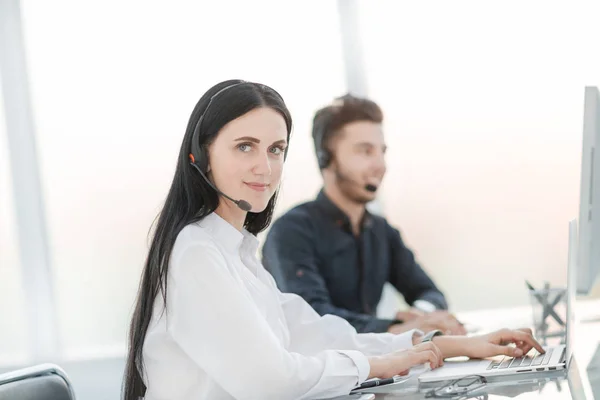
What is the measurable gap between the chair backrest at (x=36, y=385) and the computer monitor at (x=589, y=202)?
3.33ft

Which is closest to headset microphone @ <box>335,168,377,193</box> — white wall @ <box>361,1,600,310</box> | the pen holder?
white wall @ <box>361,1,600,310</box>

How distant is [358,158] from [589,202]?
1513mm

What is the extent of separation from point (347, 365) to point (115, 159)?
9.46 ft

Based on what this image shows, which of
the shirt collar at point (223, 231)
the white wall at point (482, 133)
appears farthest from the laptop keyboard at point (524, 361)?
the white wall at point (482, 133)

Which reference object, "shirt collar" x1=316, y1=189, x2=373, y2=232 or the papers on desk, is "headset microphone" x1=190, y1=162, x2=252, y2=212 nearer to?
the papers on desk

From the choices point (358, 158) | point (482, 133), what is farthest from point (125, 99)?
point (482, 133)

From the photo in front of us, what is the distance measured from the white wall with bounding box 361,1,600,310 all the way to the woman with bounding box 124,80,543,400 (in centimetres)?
231

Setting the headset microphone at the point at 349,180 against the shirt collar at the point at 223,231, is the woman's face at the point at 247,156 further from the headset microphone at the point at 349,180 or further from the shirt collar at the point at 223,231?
the headset microphone at the point at 349,180

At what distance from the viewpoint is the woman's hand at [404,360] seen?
146 cm

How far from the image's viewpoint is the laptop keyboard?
1.52 meters

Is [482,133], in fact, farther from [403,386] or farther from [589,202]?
[403,386]

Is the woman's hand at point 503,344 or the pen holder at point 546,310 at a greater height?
the woman's hand at point 503,344

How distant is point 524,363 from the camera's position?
1.53m

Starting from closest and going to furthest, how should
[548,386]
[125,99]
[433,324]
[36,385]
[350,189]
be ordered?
[36,385] < [548,386] < [433,324] < [350,189] < [125,99]
